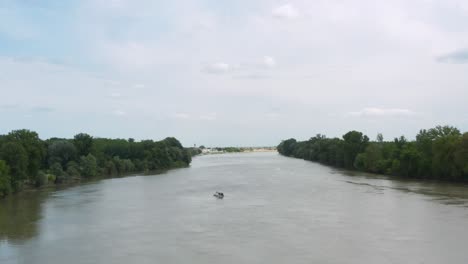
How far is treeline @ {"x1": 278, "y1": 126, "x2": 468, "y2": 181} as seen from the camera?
39713 millimetres

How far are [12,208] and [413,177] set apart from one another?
119ft

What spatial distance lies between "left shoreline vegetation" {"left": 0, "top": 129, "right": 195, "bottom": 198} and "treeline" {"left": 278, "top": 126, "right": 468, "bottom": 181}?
2717 centimetres

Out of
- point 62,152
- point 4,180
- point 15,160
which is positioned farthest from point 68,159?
point 4,180

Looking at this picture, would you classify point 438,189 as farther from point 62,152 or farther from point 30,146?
point 62,152

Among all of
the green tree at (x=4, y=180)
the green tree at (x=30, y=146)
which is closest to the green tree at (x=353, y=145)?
the green tree at (x=30, y=146)

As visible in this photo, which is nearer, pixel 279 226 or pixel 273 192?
pixel 279 226

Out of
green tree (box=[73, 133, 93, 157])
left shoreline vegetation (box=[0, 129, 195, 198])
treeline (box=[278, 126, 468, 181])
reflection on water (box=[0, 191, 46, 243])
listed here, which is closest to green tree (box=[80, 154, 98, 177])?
left shoreline vegetation (box=[0, 129, 195, 198])

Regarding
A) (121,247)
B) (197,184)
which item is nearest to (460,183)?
(197,184)

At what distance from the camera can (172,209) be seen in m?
27.0

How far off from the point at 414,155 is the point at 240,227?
30.0m

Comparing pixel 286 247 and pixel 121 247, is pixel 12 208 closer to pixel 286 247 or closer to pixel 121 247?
pixel 121 247

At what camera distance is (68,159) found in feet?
169

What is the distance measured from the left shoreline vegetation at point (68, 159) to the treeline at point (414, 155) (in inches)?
1070

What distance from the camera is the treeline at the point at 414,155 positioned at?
39.7m
